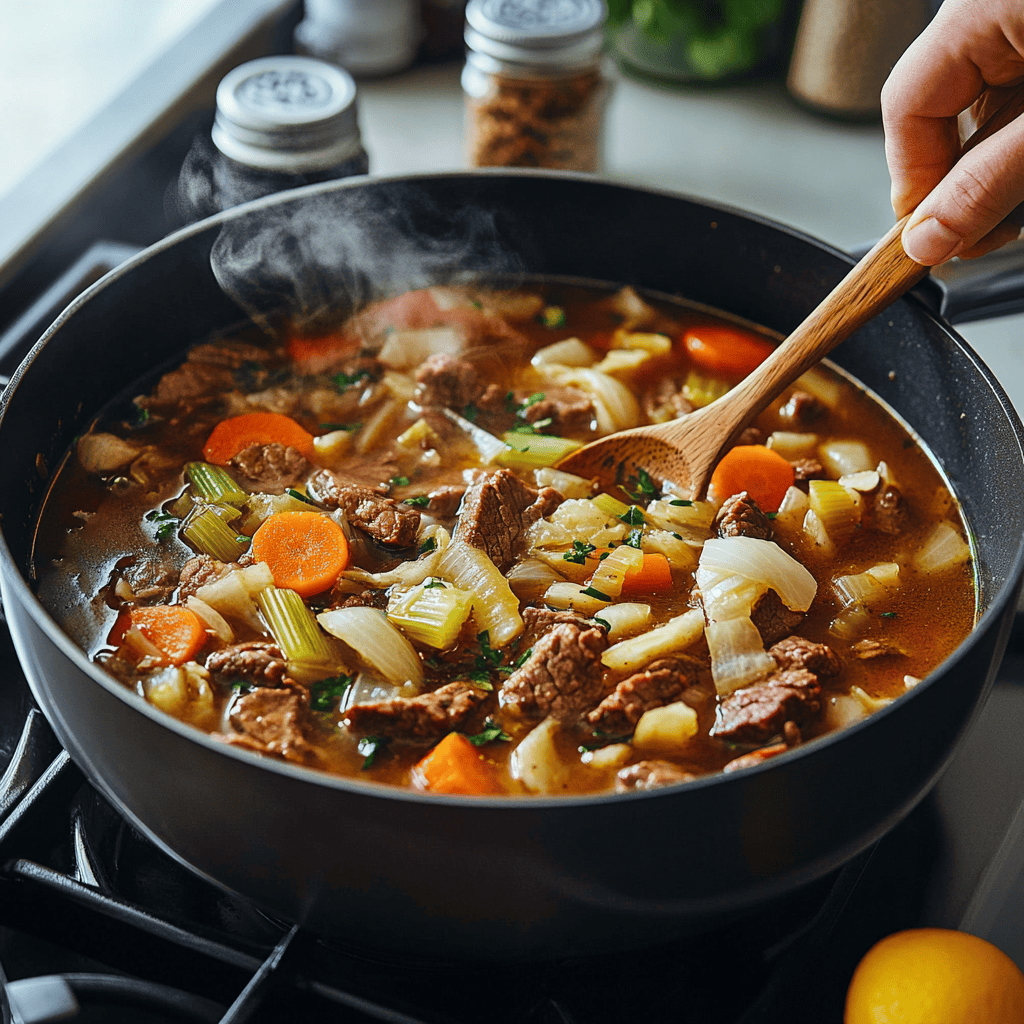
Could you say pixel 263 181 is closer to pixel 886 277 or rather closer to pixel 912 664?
pixel 886 277

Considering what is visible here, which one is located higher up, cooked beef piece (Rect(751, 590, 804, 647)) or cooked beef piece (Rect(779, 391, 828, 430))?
cooked beef piece (Rect(751, 590, 804, 647))

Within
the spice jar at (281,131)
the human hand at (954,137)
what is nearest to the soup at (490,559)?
the spice jar at (281,131)

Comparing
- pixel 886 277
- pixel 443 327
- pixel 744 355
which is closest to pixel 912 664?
pixel 886 277

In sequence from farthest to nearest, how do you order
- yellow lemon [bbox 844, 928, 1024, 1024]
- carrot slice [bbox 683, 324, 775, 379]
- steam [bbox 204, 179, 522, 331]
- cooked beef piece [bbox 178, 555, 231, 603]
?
carrot slice [bbox 683, 324, 775, 379], steam [bbox 204, 179, 522, 331], cooked beef piece [bbox 178, 555, 231, 603], yellow lemon [bbox 844, 928, 1024, 1024]

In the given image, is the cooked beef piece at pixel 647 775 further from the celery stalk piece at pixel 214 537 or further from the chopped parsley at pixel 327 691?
the celery stalk piece at pixel 214 537

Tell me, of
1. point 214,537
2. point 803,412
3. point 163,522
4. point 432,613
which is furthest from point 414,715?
point 803,412

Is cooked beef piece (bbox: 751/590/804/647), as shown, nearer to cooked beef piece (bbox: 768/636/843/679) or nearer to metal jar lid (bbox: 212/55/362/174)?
cooked beef piece (bbox: 768/636/843/679)

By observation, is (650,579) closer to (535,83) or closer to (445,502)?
(445,502)

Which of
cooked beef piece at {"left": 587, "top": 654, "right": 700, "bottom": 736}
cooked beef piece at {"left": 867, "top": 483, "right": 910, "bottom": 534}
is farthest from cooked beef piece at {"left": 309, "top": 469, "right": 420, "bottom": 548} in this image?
cooked beef piece at {"left": 867, "top": 483, "right": 910, "bottom": 534}
